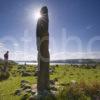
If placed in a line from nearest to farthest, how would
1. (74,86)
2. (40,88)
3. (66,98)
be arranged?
1. (66,98)
2. (74,86)
3. (40,88)

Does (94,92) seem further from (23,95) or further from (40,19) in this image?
(40,19)

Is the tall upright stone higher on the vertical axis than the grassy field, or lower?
higher

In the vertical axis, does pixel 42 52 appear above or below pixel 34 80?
above

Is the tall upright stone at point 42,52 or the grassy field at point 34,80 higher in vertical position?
the tall upright stone at point 42,52

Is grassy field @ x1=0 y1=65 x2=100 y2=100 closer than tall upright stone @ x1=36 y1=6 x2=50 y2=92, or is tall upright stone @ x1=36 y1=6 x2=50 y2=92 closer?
grassy field @ x1=0 y1=65 x2=100 y2=100

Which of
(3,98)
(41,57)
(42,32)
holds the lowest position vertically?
(3,98)

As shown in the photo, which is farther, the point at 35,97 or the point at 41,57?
the point at 41,57

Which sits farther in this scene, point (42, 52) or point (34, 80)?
point (34, 80)

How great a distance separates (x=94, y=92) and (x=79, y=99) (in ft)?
7.35

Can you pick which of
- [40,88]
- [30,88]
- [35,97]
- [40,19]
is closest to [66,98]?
A: [35,97]

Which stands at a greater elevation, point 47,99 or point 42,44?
point 42,44

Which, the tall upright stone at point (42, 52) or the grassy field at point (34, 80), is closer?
the grassy field at point (34, 80)

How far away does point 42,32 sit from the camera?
21.0 metres

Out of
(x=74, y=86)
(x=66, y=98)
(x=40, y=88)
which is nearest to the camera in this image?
(x=66, y=98)
